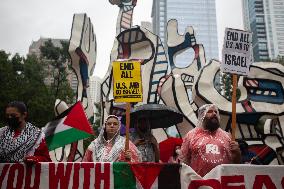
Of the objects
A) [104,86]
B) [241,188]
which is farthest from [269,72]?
[241,188]

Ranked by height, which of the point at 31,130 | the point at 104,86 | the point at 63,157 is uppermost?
the point at 104,86

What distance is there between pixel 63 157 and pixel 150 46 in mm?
4656

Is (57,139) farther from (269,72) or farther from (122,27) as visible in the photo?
(122,27)

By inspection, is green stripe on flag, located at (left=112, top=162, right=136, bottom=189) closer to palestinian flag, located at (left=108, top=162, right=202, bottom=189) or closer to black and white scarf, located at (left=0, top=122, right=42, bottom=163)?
palestinian flag, located at (left=108, top=162, right=202, bottom=189)

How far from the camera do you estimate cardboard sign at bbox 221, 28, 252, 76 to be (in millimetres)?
3814

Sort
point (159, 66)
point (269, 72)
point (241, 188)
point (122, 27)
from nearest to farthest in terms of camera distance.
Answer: point (241, 188) → point (269, 72) → point (159, 66) → point (122, 27)

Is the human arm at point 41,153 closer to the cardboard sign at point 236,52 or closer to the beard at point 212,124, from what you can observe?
the beard at point 212,124

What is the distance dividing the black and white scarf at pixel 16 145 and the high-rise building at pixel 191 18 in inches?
4517

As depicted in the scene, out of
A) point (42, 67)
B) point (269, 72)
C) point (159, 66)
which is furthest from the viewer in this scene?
point (42, 67)

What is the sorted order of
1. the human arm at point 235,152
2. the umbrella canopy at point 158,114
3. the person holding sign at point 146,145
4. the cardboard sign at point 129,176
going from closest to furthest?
1. the cardboard sign at point 129,176
2. the human arm at point 235,152
3. the person holding sign at point 146,145
4. the umbrella canopy at point 158,114

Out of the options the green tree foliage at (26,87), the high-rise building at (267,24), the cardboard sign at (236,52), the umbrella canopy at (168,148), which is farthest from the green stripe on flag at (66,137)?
the high-rise building at (267,24)

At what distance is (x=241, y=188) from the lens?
3029 millimetres

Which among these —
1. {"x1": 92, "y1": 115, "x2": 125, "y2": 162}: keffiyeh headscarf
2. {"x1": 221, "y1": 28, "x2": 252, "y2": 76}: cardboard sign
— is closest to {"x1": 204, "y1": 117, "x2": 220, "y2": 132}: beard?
{"x1": 221, "y1": 28, "x2": 252, "y2": 76}: cardboard sign

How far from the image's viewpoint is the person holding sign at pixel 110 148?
12.4ft
